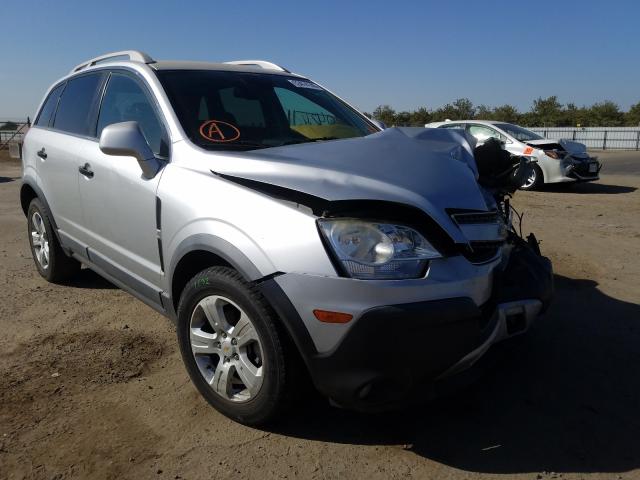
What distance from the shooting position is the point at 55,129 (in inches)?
179

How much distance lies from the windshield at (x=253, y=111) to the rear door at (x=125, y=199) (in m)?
0.19

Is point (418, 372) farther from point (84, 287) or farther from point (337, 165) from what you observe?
point (84, 287)

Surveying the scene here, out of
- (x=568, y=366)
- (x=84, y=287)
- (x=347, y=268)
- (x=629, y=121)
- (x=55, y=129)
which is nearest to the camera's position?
(x=347, y=268)

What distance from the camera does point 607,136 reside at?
98.9 feet

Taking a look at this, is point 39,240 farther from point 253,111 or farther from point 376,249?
point 376,249

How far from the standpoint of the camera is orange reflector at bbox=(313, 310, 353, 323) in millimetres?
2182

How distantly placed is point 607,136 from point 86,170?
32.0 meters

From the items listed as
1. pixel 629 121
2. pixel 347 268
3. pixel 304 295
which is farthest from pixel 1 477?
pixel 629 121

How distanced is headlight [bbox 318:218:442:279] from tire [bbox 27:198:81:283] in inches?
128

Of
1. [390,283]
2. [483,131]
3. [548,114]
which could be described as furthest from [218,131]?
[548,114]

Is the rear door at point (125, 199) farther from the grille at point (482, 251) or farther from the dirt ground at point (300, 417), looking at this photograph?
the grille at point (482, 251)

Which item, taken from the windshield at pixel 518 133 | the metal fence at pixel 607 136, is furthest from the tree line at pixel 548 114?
the windshield at pixel 518 133

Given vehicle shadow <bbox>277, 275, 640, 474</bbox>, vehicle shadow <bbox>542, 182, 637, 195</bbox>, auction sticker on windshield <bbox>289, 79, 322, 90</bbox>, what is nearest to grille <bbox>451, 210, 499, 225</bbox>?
vehicle shadow <bbox>277, 275, 640, 474</bbox>

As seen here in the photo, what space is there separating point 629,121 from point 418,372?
54.1 m
